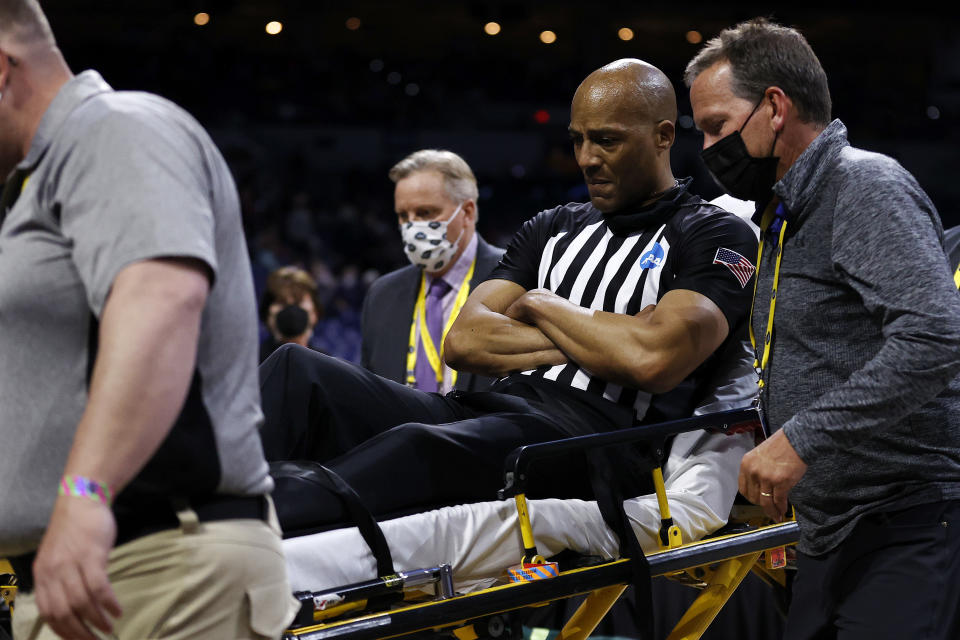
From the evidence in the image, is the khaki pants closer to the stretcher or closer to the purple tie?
the stretcher

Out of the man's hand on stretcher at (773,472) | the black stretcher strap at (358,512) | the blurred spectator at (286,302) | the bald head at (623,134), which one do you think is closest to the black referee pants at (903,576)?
the man's hand on stretcher at (773,472)

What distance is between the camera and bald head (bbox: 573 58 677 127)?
3164 mm

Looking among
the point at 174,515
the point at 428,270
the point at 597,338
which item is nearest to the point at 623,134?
the point at 597,338

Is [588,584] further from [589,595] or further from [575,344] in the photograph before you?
[575,344]

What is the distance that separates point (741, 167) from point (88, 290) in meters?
1.32

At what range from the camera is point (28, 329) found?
4.27ft

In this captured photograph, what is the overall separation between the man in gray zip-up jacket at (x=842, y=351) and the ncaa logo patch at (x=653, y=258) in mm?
855

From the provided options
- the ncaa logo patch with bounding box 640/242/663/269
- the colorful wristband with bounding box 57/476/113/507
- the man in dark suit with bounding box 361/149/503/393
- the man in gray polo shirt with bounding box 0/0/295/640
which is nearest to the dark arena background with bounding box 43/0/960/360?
the man in dark suit with bounding box 361/149/503/393

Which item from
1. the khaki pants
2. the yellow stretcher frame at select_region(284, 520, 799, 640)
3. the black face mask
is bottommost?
the yellow stretcher frame at select_region(284, 520, 799, 640)

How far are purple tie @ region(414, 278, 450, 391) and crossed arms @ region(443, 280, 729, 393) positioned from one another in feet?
3.63

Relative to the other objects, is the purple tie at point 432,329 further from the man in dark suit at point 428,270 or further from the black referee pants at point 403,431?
the black referee pants at point 403,431

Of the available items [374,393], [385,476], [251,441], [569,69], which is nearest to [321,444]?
[374,393]

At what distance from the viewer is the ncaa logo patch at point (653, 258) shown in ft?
10.0

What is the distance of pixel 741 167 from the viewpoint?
213 centimetres
